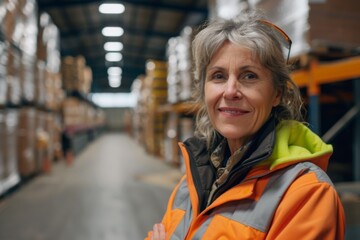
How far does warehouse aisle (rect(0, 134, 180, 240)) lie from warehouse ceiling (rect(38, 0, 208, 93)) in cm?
643

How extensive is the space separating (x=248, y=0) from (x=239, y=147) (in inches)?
118

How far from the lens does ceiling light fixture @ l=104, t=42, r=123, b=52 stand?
22156 millimetres

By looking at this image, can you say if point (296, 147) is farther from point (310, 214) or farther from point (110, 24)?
point (110, 24)

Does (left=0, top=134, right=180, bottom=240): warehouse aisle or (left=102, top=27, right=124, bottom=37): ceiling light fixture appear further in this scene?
(left=102, top=27, right=124, bottom=37): ceiling light fixture

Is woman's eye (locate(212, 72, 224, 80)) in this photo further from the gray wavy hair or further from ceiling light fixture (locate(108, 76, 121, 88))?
ceiling light fixture (locate(108, 76, 121, 88))

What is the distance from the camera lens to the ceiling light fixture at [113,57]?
2544 cm

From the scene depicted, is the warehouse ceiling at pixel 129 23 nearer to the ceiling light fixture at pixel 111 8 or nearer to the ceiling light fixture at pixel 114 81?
the ceiling light fixture at pixel 111 8

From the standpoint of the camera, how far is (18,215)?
435 centimetres

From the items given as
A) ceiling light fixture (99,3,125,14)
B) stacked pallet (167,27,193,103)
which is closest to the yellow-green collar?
stacked pallet (167,27,193,103)

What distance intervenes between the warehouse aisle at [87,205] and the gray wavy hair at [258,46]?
2.65 metres

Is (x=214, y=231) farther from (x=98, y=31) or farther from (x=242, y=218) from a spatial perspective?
(x=98, y=31)

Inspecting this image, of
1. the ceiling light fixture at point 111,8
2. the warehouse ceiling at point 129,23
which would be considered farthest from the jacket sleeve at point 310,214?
the ceiling light fixture at point 111,8

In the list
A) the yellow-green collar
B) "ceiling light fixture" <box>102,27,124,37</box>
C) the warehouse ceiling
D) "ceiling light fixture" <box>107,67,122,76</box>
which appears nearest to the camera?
the yellow-green collar

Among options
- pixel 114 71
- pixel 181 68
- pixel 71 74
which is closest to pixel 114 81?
pixel 114 71
